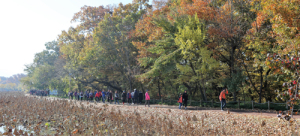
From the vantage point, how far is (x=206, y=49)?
1809 cm

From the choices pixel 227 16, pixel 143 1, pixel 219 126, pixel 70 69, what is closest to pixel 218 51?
pixel 227 16

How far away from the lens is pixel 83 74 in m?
33.8

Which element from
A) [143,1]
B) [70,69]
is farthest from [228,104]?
[70,69]

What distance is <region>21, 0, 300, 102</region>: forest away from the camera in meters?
12.9

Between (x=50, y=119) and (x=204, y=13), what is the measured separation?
1500 centimetres

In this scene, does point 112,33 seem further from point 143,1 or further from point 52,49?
point 52,49

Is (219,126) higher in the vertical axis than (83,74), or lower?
lower

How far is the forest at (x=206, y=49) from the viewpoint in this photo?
1295cm

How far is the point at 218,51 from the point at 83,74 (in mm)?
21504

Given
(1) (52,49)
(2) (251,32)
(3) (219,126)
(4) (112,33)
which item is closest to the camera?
(3) (219,126)

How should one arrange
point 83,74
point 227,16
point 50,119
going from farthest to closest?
point 83,74 < point 227,16 < point 50,119

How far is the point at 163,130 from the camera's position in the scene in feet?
33.2

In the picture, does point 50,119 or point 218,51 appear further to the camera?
point 218,51

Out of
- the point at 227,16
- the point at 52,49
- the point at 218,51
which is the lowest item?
the point at 218,51
